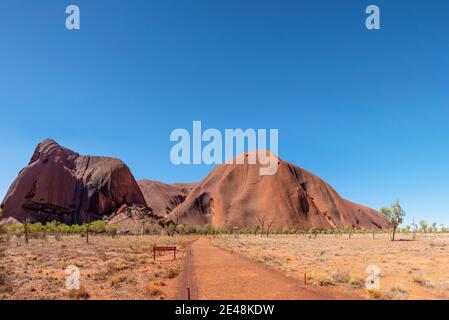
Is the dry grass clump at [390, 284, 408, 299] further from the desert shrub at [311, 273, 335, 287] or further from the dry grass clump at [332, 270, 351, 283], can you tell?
the desert shrub at [311, 273, 335, 287]

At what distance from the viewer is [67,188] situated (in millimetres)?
131875

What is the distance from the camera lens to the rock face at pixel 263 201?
14338cm

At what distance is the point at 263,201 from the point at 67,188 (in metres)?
77.0

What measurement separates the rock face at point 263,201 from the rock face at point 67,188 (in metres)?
23.8

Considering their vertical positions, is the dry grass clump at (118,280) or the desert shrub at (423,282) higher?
the dry grass clump at (118,280)

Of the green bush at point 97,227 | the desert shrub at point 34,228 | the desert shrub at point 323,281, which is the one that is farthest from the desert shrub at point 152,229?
the desert shrub at point 323,281

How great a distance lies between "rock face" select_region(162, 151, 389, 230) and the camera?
143375mm

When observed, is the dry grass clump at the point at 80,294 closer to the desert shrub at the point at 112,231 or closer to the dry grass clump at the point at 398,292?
the dry grass clump at the point at 398,292

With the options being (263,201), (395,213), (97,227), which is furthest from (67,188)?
(395,213)

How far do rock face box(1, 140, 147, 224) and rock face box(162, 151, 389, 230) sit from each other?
2383 centimetres

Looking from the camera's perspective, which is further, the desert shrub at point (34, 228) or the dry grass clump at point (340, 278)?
the desert shrub at point (34, 228)

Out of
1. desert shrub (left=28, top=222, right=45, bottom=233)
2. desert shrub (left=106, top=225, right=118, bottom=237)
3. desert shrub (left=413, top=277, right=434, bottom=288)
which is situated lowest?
desert shrub (left=106, top=225, right=118, bottom=237)

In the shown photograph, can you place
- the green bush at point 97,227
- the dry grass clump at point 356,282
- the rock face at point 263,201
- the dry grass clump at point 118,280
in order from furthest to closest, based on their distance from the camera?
the rock face at point 263,201 → the green bush at point 97,227 → the dry grass clump at point 356,282 → the dry grass clump at point 118,280

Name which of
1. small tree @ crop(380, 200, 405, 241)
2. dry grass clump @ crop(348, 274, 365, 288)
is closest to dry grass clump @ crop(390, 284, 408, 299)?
dry grass clump @ crop(348, 274, 365, 288)
